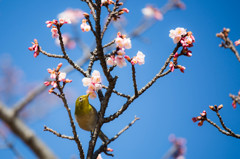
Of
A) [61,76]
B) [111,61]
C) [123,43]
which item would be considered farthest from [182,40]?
[61,76]

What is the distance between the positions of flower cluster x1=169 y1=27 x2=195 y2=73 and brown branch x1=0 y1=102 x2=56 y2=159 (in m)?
2.22

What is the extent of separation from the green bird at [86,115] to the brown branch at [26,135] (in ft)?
7.49

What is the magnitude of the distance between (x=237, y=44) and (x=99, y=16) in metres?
2.70

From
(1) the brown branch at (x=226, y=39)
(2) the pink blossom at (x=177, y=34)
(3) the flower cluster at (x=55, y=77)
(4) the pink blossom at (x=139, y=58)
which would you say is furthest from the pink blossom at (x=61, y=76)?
(1) the brown branch at (x=226, y=39)

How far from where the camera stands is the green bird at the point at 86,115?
3426 mm

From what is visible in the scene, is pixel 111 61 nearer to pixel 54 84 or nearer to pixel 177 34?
pixel 54 84

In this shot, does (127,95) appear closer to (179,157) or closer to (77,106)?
(77,106)

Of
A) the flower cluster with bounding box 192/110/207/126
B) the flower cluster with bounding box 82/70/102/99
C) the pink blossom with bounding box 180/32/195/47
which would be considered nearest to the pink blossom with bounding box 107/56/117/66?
the flower cluster with bounding box 82/70/102/99

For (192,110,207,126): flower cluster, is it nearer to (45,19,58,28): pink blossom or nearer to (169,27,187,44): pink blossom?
(169,27,187,44): pink blossom

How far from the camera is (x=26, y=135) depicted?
1.12 metres

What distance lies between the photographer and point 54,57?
3.25 m

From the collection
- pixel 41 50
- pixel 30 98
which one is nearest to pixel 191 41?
pixel 41 50

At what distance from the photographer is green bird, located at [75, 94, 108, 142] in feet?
11.2

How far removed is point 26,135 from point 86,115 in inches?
91.8
